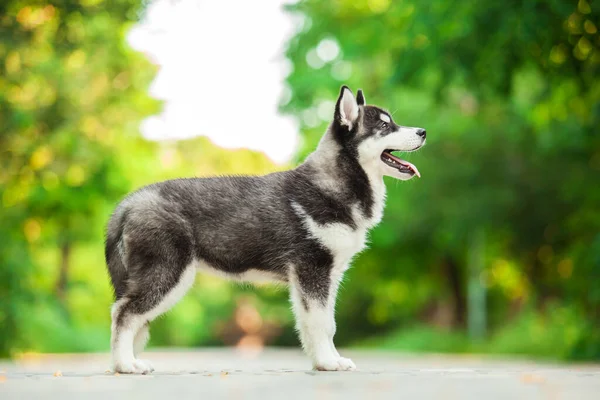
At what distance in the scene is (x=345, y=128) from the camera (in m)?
7.19

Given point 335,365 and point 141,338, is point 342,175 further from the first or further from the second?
point 141,338

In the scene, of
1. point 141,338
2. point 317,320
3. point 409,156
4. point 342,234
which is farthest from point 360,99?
point 409,156

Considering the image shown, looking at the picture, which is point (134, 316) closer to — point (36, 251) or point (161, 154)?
point (36, 251)

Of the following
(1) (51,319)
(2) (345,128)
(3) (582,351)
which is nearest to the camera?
(2) (345,128)

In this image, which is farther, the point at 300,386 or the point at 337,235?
the point at 337,235

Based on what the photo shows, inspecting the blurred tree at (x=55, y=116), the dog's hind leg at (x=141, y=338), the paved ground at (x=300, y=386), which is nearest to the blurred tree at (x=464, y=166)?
the blurred tree at (x=55, y=116)

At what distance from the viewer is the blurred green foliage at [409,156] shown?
1452cm

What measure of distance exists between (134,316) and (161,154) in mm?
27532

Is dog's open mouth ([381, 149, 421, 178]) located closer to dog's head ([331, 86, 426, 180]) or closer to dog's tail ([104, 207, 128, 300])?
dog's head ([331, 86, 426, 180])

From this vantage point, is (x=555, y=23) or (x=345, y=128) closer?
(x=345, y=128)

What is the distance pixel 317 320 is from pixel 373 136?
1535mm

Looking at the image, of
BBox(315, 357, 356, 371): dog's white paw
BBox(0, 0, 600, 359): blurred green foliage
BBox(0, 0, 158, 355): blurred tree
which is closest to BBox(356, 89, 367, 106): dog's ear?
BBox(315, 357, 356, 371): dog's white paw

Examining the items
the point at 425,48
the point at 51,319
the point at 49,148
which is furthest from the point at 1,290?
the point at 425,48

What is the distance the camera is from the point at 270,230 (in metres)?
7.00
